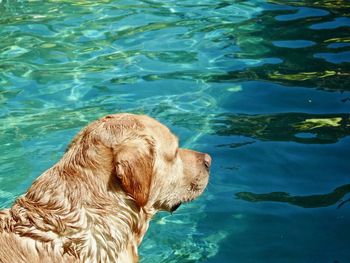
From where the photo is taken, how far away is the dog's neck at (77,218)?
4602 millimetres

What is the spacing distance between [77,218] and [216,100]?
483 centimetres

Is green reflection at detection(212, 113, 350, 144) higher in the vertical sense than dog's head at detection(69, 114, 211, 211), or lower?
lower

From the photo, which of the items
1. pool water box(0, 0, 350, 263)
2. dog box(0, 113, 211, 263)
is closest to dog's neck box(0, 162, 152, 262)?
dog box(0, 113, 211, 263)

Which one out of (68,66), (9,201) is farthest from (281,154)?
(68,66)

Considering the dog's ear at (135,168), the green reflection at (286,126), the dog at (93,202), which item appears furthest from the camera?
the green reflection at (286,126)

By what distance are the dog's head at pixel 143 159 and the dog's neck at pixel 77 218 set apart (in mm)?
134

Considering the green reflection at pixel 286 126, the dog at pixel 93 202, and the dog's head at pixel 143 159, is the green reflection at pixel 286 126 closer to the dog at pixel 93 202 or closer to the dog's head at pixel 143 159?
the dog's head at pixel 143 159

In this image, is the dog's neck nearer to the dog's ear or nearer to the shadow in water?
the dog's ear

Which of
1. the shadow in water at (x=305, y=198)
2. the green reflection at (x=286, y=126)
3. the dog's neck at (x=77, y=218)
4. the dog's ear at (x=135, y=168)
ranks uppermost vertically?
the dog's ear at (x=135, y=168)

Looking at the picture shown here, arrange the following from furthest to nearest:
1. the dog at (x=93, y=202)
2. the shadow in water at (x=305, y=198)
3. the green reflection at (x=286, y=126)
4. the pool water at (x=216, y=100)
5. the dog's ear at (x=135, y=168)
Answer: the green reflection at (x=286, y=126) < the shadow in water at (x=305, y=198) < the pool water at (x=216, y=100) < the dog's ear at (x=135, y=168) < the dog at (x=93, y=202)

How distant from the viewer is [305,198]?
7031 millimetres

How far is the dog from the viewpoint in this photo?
459cm

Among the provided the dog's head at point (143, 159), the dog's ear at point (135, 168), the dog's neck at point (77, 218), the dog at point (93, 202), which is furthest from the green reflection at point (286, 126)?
the dog's neck at point (77, 218)

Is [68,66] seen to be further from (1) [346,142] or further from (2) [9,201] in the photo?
(1) [346,142]
